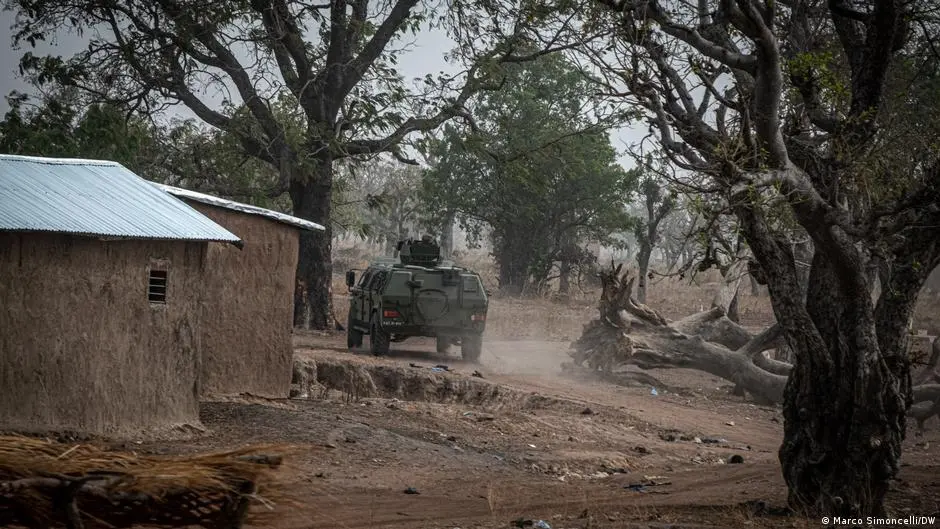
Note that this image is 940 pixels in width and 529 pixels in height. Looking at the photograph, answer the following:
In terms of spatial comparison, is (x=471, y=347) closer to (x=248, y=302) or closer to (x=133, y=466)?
(x=248, y=302)

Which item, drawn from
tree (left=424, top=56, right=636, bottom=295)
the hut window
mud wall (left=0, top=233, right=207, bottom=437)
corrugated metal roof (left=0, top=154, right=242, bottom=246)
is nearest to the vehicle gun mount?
corrugated metal roof (left=0, top=154, right=242, bottom=246)

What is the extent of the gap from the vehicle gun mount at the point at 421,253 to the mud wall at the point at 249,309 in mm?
6746

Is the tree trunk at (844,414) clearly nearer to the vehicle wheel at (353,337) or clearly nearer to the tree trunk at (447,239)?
the vehicle wheel at (353,337)

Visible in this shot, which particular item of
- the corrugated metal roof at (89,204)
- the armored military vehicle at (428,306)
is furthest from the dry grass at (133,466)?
the armored military vehicle at (428,306)

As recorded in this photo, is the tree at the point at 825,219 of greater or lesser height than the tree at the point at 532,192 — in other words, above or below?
below

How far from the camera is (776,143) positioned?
8.88 m

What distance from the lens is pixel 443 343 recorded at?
22.2 meters

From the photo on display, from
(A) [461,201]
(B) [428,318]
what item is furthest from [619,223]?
(B) [428,318]

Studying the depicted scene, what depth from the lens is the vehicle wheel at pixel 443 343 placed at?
2149 cm

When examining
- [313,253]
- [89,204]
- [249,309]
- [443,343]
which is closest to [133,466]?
[89,204]

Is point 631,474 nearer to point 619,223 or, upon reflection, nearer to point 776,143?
point 776,143

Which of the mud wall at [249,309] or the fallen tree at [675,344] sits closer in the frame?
the mud wall at [249,309]

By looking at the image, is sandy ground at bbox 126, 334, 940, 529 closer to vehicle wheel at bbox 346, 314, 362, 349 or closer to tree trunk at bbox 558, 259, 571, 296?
vehicle wheel at bbox 346, 314, 362, 349

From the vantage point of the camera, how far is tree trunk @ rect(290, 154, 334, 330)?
2603 cm
